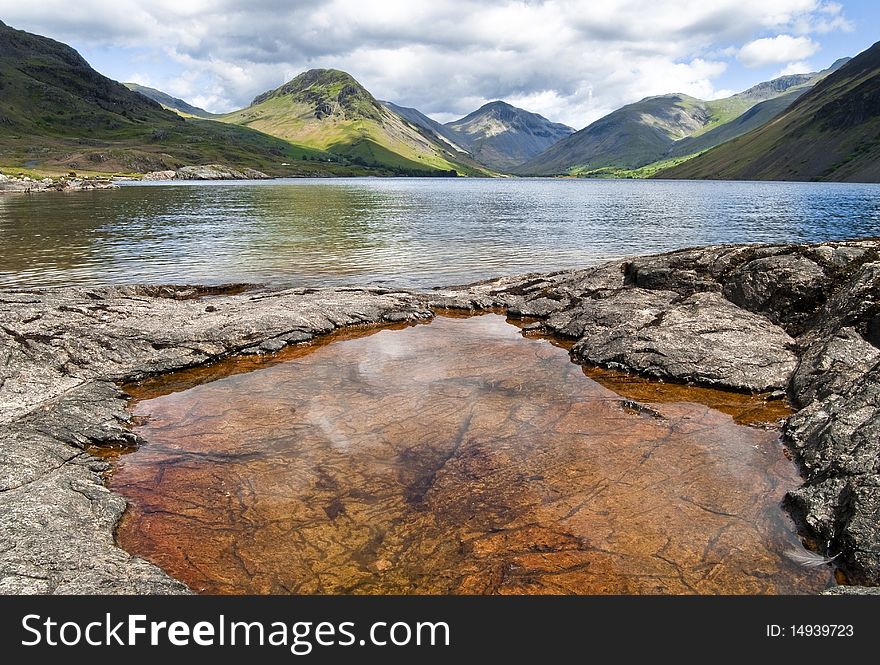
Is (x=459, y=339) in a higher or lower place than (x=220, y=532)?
higher

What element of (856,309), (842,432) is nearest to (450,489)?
(842,432)

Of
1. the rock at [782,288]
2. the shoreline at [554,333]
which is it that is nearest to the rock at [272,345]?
the shoreline at [554,333]

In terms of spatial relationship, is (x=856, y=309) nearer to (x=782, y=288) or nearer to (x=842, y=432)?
(x=782, y=288)

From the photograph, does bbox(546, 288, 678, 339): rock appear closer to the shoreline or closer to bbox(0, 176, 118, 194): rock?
the shoreline

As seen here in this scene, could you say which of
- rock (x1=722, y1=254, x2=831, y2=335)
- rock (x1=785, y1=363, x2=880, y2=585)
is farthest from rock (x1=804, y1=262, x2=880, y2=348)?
rock (x1=785, y1=363, x2=880, y2=585)

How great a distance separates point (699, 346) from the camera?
1675 centimetres

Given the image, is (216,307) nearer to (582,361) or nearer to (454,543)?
(582,361)

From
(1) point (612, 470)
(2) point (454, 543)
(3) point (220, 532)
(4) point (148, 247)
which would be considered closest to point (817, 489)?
(1) point (612, 470)

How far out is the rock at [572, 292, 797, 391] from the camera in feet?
51.1

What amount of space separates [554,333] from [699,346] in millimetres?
5801

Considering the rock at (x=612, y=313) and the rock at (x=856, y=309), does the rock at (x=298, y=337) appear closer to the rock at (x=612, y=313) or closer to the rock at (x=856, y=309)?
the rock at (x=612, y=313)

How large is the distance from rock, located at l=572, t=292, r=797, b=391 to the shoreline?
63 millimetres

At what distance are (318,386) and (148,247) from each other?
40.2 metres
